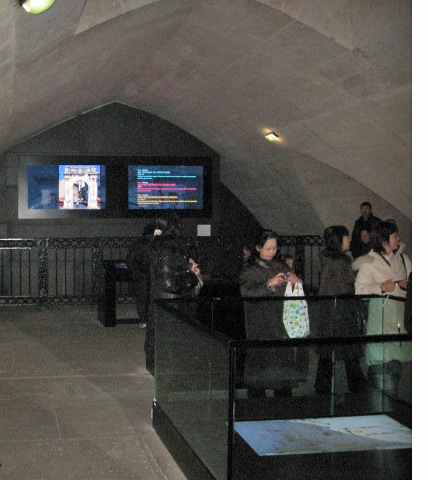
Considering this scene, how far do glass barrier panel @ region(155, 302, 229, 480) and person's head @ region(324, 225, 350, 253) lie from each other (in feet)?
6.10

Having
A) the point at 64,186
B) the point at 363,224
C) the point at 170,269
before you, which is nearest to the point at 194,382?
the point at 170,269

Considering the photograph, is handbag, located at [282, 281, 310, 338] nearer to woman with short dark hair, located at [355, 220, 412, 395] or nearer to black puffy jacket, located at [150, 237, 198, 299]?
woman with short dark hair, located at [355, 220, 412, 395]

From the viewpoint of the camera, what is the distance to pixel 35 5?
5578mm

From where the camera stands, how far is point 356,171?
1238cm

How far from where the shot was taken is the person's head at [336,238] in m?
6.69

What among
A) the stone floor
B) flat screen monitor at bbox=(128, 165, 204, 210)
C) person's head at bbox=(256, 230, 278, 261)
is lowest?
the stone floor

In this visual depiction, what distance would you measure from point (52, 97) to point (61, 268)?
5155mm

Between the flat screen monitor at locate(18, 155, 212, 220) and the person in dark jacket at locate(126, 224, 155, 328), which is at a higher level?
the flat screen monitor at locate(18, 155, 212, 220)

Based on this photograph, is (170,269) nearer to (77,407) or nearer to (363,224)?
(77,407)

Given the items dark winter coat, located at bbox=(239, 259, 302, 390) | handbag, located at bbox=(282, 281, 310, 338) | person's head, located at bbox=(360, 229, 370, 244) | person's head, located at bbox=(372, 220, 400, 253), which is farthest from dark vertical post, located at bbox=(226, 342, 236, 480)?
person's head, located at bbox=(360, 229, 370, 244)

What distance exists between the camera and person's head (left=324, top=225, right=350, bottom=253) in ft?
22.0

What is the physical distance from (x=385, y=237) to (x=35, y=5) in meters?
3.40

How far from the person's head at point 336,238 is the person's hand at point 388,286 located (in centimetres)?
82
